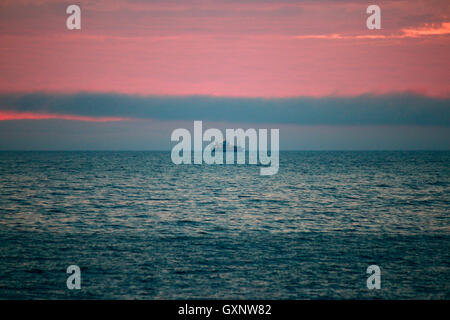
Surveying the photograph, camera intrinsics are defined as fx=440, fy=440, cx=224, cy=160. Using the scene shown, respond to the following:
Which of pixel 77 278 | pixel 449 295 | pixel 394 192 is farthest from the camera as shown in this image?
pixel 394 192

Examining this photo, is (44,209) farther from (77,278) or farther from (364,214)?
(364,214)

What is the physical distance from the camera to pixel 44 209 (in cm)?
5400

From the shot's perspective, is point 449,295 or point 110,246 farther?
point 110,246

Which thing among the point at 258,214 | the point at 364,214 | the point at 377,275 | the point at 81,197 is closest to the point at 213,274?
the point at 377,275

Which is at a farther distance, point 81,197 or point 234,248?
point 81,197

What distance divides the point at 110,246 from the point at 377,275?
65.0 feet

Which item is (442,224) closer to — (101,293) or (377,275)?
(377,275)

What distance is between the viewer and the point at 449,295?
23984mm

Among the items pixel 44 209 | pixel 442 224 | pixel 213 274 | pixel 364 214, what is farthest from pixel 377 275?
pixel 44 209

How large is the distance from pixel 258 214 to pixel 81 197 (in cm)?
3157

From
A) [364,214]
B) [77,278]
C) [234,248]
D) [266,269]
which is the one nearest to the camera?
[77,278]

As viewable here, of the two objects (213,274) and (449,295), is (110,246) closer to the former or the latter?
(213,274)
